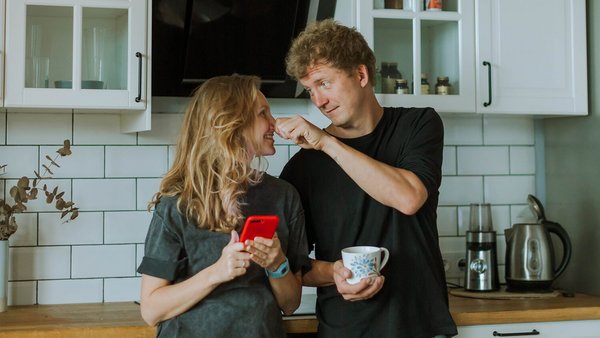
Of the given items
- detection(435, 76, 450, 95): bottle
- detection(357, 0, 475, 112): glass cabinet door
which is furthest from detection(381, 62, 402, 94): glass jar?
detection(435, 76, 450, 95): bottle

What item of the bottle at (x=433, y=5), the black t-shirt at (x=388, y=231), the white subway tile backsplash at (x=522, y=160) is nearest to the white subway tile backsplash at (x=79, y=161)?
the black t-shirt at (x=388, y=231)

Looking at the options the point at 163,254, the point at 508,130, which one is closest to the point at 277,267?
the point at 163,254

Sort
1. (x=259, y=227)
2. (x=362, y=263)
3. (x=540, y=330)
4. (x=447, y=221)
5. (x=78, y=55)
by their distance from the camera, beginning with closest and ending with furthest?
(x=259, y=227), (x=362, y=263), (x=78, y=55), (x=540, y=330), (x=447, y=221)

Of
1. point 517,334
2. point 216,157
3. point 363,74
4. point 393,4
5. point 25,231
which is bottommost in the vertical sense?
point 517,334

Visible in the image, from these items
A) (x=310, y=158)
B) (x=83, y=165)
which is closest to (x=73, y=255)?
(x=83, y=165)

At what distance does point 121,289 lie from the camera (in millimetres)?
2832

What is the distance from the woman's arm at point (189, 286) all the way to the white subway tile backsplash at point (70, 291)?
970mm

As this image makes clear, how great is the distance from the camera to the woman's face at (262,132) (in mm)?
1979

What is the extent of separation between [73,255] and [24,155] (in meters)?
0.38

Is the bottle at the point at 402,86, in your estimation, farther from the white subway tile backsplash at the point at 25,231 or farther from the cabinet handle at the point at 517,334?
the white subway tile backsplash at the point at 25,231

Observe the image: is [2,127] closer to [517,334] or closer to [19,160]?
[19,160]

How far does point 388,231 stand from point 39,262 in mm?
1277

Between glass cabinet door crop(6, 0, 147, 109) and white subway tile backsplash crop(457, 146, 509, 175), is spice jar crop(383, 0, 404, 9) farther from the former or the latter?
glass cabinet door crop(6, 0, 147, 109)

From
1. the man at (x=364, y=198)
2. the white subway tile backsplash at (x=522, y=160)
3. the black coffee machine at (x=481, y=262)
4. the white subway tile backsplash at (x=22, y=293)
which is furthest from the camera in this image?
the white subway tile backsplash at (x=522, y=160)
